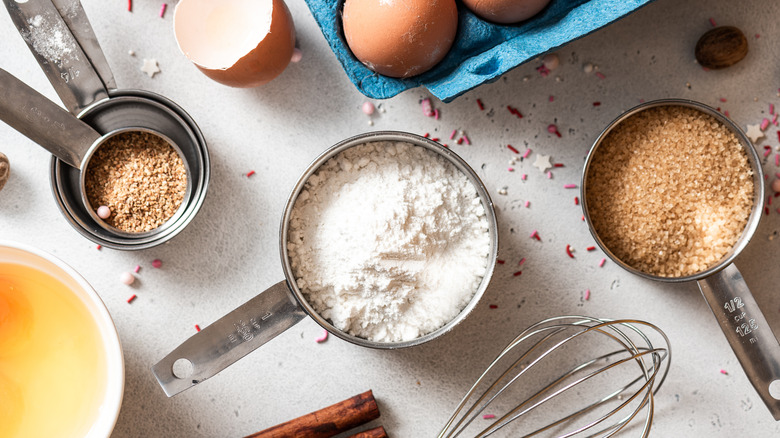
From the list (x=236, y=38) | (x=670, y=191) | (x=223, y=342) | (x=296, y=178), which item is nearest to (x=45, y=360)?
(x=223, y=342)

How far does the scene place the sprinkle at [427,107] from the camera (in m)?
1.06

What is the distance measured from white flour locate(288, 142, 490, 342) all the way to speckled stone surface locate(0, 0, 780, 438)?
0.11 meters

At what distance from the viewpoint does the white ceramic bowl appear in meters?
0.86

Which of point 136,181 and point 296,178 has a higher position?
point 136,181

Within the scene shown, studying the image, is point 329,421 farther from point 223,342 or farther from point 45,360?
point 45,360

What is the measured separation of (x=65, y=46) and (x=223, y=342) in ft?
1.81

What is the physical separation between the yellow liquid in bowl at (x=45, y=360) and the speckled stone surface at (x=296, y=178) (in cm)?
13

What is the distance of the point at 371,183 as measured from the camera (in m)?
0.95

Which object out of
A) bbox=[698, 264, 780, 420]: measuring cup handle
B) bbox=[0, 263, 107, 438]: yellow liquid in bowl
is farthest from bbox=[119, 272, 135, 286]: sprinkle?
bbox=[698, 264, 780, 420]: measuring cup handle

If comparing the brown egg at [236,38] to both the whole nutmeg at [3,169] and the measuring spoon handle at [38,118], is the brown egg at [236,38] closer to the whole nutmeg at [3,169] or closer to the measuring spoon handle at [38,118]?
the measuring spoon handle at [38,118]

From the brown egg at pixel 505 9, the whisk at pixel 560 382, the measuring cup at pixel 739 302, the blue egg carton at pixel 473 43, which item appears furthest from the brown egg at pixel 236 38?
the whisk at pixel 560 382

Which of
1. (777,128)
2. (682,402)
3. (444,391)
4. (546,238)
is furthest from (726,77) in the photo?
(444,391)

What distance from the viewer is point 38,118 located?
36.6 inches

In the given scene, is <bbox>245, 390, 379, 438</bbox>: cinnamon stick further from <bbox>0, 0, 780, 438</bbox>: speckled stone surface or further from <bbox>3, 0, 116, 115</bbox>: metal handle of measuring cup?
<bbox>3, 0, 116, 115</bbox>: metal handle of measuring cup
